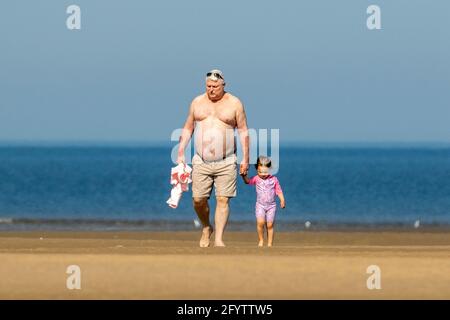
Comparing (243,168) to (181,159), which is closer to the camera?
(243,168)

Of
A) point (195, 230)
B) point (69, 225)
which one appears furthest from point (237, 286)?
point (69, 225)

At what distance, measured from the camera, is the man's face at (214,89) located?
15594 mm

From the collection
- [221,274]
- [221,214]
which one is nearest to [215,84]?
[221,214]

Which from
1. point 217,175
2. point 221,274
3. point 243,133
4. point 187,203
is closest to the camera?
point 221,274

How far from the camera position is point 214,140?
1588 cm

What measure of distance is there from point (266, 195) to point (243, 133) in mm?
2298

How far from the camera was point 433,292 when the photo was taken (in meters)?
12.2

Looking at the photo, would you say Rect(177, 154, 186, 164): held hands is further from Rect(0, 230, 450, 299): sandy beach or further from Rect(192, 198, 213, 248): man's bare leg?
Rect(0, 230, 450, 299): sandy beach

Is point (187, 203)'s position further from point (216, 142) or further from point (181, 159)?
point (216, 142)

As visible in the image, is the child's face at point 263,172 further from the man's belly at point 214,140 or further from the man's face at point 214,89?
the man's face at point 214,89

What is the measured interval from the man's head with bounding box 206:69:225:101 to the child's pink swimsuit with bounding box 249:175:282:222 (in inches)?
96.9

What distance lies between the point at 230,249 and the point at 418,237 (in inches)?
622

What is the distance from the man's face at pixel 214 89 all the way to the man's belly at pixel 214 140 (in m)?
0.26

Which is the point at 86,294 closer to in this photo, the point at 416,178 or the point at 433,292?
the point at 433,292
